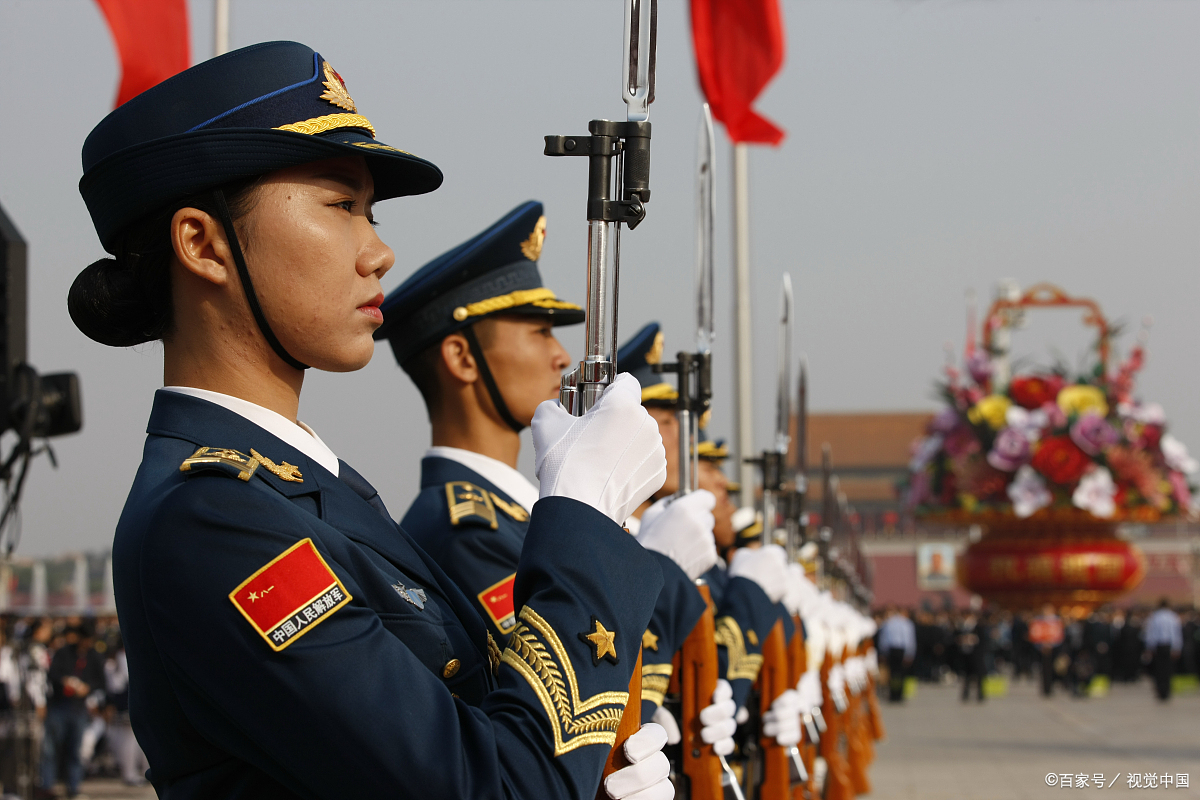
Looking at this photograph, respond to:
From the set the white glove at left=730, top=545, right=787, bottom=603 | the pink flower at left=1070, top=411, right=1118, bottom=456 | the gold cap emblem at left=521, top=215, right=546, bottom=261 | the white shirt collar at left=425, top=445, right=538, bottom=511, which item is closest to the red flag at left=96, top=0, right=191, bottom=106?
the white glove at left=730, top=545, right=787, bottom=603

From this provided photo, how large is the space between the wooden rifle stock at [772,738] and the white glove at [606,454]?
3085mm

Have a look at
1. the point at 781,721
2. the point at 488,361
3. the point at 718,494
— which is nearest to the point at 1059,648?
the point at 718,494

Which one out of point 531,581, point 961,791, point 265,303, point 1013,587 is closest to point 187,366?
point 265,303

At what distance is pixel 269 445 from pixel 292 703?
1.26 ft

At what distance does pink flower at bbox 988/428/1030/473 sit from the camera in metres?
18.8

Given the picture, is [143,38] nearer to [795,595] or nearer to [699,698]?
Result: [795,595]

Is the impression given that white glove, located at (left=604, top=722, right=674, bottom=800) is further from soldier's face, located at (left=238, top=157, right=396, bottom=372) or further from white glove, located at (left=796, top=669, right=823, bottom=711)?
white glove, located at (left=796, top=669, right=823, bottom=711)

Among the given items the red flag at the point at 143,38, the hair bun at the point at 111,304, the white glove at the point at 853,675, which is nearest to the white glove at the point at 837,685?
the white glove at the point at 853,675

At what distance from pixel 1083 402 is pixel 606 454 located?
18.1m

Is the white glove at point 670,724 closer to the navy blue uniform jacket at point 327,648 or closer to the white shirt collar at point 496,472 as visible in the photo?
the white shirt collar at point 496,472

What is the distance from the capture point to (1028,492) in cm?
1892

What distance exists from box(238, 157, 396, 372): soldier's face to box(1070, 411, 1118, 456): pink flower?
17814mm

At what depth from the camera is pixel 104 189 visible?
159 cm

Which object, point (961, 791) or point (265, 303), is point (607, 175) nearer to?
point (265, 303)
